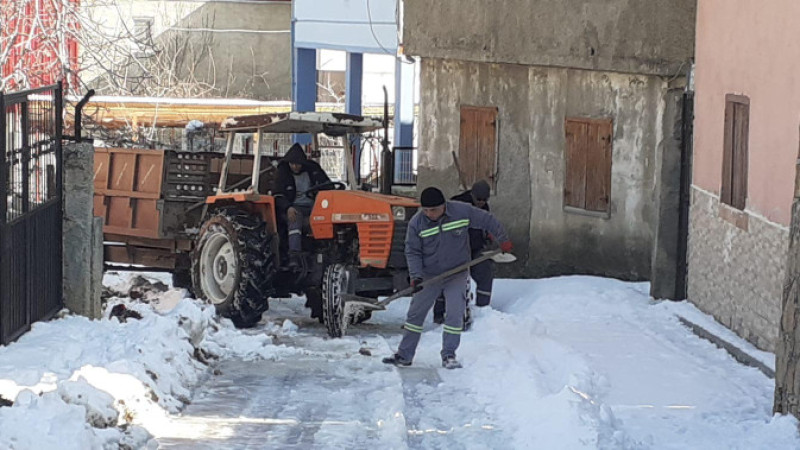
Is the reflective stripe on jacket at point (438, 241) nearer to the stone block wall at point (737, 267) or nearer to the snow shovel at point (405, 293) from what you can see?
the snow shovel at point (405, 293)

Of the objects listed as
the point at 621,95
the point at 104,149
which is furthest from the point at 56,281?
the point at 621,95

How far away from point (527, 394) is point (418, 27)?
409 inches

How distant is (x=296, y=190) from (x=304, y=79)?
1459 cm

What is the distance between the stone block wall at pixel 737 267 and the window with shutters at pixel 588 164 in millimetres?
2412

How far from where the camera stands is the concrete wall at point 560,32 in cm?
1616

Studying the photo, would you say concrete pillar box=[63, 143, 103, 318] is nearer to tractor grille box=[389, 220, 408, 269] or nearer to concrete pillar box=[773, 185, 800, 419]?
tractor grille box=[389, 220, 408, 269]

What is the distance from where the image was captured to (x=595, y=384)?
10336 mm

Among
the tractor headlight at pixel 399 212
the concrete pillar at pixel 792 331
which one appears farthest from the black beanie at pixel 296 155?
the concrete pillar at pixel 792 331

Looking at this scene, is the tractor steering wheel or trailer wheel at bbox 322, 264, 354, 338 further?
the tractor steering wheel

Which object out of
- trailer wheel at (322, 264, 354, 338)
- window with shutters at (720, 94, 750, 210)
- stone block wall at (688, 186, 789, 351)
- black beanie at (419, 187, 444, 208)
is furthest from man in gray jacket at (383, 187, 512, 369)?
window with shutters at (720, 94, 750, 210)

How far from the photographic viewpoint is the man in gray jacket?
11.7 metres

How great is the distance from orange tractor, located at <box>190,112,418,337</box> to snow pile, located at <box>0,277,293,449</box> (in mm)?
736

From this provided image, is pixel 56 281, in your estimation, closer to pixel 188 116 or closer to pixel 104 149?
pixel 104 149

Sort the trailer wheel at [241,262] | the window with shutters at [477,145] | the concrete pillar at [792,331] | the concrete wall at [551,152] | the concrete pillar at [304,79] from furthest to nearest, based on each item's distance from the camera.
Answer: the concrete pillar at [304,79]
the window with shutters at [477,145]
the concrete wall at [551,152]
the trailer wheel at [241,262]
the concrete pillar at [792,331]
